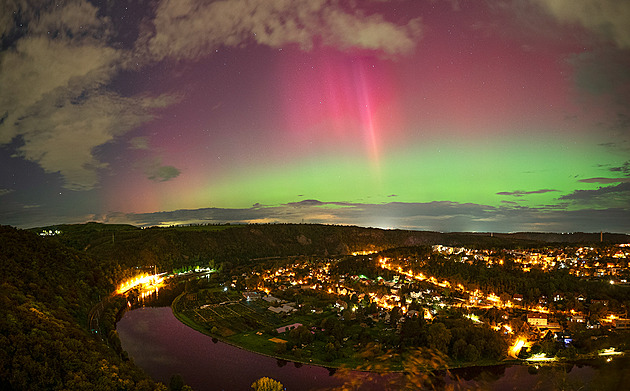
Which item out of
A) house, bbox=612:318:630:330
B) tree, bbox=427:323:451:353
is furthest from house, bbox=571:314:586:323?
tree, bbox=427:323:451:353

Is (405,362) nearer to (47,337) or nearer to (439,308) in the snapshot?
(439,308)

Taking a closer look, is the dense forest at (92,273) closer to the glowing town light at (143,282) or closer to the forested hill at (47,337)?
the forested hill at (47,337)

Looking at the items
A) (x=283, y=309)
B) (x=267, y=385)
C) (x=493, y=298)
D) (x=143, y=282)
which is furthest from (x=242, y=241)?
(x=267, y=385)

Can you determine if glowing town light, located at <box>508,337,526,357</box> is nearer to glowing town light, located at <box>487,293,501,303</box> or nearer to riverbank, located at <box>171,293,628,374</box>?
riverbank, located at <box>171,293,628,374</box>

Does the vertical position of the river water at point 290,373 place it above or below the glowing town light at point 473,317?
below

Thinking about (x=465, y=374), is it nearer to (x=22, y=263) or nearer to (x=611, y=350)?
(x=611, y=350)

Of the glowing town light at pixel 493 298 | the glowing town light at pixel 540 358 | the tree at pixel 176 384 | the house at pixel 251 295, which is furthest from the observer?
the house at pixel 251 295

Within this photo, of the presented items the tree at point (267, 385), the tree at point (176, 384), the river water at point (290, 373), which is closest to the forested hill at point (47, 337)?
the tree at point (176, 384)
